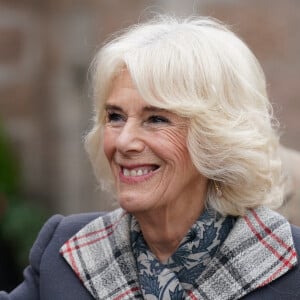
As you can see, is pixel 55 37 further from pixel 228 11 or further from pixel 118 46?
pixel 118 46

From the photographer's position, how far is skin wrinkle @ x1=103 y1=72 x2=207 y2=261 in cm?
300

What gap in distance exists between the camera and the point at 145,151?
3.00 m

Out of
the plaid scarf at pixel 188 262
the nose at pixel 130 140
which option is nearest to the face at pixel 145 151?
the nose at pixel 130 140

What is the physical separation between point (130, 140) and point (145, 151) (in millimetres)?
55

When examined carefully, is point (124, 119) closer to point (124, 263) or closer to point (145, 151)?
point (145, 151)

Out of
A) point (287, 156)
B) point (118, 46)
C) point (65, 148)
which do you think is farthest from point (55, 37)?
point (118, 46)

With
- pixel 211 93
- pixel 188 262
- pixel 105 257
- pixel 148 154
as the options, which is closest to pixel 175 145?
pixel 148 154

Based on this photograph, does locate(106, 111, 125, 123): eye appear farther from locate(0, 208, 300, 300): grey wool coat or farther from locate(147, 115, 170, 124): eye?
locate(0, 208, 300, 300): grey wool coat

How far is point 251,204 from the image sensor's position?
10.4 ft

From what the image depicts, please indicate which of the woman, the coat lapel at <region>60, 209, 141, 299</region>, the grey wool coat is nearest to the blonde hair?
the woman

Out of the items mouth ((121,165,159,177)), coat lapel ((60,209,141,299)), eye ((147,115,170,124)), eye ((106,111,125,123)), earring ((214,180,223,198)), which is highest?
eye ((147,115,170,124))

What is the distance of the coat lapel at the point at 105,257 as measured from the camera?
3.19m

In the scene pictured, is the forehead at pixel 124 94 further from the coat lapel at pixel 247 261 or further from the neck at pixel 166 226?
the coat lapel at pixel 247 261

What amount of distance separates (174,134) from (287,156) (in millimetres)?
945
